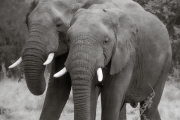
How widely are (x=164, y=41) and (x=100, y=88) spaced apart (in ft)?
4.24

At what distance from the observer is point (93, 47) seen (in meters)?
4.94

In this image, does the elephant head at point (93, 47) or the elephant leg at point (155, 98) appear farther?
the elephant leg at point (155, 98)

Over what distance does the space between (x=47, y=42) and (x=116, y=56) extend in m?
0.79

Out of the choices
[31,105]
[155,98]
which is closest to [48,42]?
[155,98]

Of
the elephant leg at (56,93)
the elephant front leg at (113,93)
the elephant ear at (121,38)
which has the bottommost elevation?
the elephant leg at (56,93)

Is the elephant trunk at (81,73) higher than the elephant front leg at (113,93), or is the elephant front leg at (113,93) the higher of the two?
the elephant trunk at (81,73)

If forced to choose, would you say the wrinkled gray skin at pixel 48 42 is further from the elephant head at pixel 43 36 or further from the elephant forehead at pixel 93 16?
the elephant forehead at pixel 93 16

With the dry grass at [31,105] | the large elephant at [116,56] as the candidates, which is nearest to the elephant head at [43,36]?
the large elephant at [116,56]

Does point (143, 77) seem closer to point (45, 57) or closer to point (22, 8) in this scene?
point (45, 57)

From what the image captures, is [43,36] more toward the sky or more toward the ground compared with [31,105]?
more toward the sky

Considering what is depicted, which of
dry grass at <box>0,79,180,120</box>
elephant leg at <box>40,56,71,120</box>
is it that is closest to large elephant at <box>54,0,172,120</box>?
elephant leg at <box>40,56,71,120</box>

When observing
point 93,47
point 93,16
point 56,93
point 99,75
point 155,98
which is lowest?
point 155,98

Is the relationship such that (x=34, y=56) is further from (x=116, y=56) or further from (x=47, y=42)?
(x=116, y=56)

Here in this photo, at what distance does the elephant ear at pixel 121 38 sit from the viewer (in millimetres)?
5320
